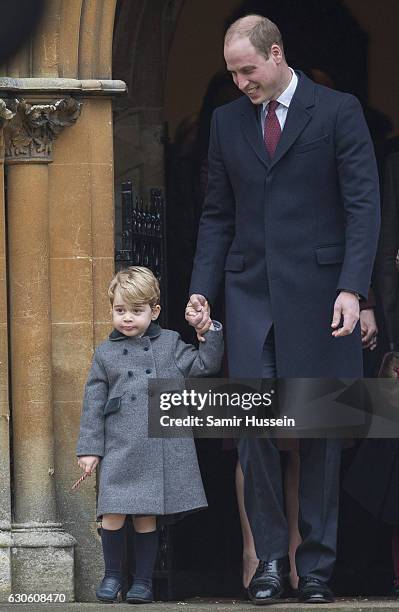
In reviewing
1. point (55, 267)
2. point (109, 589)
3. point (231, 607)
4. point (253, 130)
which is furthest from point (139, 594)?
point (253, 130)

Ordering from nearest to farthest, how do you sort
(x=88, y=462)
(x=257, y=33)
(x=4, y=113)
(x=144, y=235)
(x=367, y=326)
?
(x=257, y=33), (x=88, y=462), (x=4, y=113), (x=367, y=326), (x=144, y=235)

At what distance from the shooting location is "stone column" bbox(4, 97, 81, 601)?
5074 millimetres

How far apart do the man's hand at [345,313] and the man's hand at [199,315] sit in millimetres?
424

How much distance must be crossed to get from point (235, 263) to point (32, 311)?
97 centimetres

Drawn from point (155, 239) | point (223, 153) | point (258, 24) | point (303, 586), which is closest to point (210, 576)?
point (155, 239)

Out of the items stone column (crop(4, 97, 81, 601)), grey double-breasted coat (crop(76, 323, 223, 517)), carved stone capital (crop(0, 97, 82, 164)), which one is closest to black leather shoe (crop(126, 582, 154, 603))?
grey double-breasted coat (crop(76, 323, 223, 517))

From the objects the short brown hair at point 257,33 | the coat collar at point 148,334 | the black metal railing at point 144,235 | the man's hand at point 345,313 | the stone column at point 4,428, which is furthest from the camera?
the black metal railing at point 144,235

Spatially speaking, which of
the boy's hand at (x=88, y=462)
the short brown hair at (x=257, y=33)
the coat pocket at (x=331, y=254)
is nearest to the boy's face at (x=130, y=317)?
the boy's hand at (x=88, y=462)

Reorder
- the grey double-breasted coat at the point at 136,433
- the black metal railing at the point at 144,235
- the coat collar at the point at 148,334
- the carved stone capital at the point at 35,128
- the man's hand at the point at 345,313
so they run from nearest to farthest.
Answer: the man's hand at the point at 345,313
the grey double-breasted coat at the point at 136,433
the coat collar at the point at 148,334
the carved stone capital at the point at 35,128
the black metal railing at the point at 144,235

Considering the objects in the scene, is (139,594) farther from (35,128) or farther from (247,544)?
(35,128)

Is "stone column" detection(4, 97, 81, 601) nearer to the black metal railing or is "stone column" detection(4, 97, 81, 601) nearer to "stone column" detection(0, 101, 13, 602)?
"stone column" detection(0, 101, 13, 602)

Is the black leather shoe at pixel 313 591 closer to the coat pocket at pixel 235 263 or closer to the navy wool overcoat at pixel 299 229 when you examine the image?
the navy wool overcoat at pixel 299 229

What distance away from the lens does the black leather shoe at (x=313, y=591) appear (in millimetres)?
4359

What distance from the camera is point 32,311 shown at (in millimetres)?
5129
